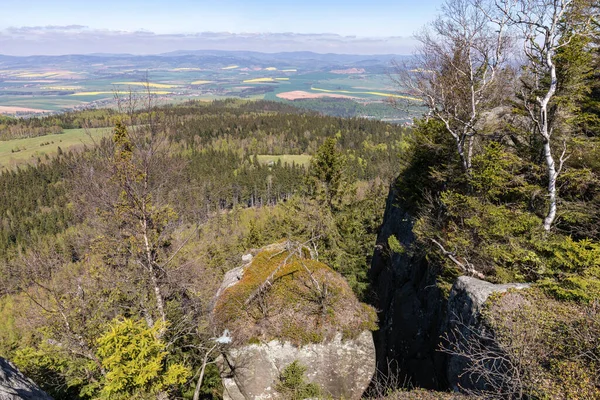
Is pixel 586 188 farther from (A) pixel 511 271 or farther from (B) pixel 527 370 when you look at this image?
(B) pixel 527 370

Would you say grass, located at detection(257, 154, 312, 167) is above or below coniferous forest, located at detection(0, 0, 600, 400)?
below

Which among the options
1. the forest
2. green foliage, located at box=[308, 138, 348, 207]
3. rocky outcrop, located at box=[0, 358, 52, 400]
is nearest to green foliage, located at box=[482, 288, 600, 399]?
the forest

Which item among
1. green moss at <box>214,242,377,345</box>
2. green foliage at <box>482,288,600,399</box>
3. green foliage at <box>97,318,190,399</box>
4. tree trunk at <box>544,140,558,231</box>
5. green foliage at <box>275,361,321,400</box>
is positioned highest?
tree trunk at <box>544,140,558,231</box>

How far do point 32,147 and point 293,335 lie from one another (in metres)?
179

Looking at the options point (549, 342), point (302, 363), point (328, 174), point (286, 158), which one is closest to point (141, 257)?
point (302, 363)

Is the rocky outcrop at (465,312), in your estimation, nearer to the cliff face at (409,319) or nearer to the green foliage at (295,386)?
the cliff face at (409,319)

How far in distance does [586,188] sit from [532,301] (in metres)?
6.53

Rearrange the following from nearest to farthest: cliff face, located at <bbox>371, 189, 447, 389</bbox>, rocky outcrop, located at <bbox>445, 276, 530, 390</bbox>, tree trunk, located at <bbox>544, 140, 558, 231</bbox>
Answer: rocky outcrop, located at <bbox>445, 276, 530, 390</bbox>, tree trunk, located at <bbox>544, 140, 558, 231</bbox>, cliff face, located at <bbox>371, 189, 447, 389</bbox>

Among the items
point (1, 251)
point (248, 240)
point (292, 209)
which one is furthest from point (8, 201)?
point (292, 209)

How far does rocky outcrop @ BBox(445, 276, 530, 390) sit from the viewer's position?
334 inches

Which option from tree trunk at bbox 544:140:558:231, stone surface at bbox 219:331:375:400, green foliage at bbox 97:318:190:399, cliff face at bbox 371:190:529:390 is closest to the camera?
green foliage at bbox 97:318:190:399

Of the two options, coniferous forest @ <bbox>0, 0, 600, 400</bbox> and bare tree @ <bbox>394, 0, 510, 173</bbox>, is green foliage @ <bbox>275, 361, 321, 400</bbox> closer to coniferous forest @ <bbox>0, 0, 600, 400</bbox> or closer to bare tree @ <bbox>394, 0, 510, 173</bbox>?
coniferous forest @ <bbox>0, 0, 600, 400</bbox>

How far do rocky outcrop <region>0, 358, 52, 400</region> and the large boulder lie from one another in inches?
309

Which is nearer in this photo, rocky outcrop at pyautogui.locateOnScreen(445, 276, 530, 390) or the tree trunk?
rocky outcrop at pyautogui.locateOnScreen(445, 276, 530, 390)
